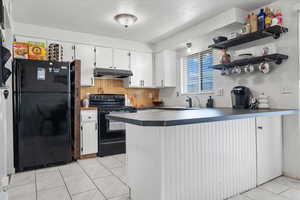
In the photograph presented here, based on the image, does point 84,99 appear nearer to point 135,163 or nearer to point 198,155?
point 135,163

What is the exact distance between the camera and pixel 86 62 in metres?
Result: 4.07

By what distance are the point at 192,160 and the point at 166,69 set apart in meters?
3.18

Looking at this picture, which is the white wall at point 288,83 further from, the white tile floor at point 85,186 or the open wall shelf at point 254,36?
the white tile floor at point 85,186

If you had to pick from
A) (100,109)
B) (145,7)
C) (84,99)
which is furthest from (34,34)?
(145,7)

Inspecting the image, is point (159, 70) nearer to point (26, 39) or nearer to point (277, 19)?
point (277, 19)

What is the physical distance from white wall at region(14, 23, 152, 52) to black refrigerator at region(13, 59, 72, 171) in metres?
0.94

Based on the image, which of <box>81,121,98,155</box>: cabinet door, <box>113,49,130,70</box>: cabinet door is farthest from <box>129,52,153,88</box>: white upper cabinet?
<box>81,121,98,155</box>: cabinet door

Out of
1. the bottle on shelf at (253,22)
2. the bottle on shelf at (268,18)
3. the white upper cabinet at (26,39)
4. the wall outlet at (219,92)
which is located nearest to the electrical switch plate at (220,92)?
the wall outlet at (219,92)

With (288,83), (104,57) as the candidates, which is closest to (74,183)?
(104,57)

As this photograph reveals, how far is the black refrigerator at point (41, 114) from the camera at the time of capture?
295cm

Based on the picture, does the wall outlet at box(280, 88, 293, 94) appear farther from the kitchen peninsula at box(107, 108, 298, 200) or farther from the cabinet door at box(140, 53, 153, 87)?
the cabinet door at box(140, 53, 153, 87)

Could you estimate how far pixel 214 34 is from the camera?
357cm

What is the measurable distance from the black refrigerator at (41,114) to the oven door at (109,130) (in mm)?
629

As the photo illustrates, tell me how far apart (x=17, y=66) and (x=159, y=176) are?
2784 millimetres
